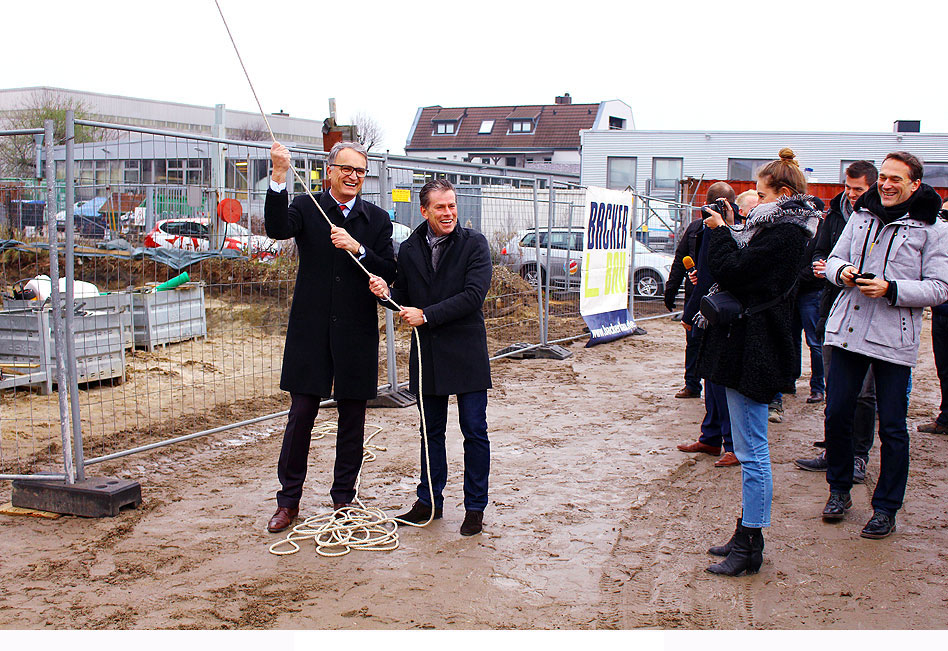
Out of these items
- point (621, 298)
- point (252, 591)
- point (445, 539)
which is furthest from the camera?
point (621, 298)

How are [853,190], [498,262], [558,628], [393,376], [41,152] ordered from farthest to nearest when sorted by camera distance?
[498,262]
[393,376]
[853,190]
[41,152]
[558,628]

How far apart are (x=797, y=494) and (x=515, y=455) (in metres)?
1.92

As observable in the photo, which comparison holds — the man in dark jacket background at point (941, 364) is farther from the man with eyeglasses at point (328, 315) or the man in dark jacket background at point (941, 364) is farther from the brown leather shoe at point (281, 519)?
the brown leather shoe at point (281, 519)

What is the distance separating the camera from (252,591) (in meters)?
3.60

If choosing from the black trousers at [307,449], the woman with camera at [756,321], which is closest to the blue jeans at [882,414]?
the woman with camera at [756,321]

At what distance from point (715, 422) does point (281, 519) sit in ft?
10.6

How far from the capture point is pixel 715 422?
597cm

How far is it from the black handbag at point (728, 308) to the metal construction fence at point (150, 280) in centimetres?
335

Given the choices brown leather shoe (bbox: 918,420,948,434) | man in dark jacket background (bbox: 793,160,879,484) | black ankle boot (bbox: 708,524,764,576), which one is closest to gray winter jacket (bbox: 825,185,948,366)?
man in dark jacket background (bbox: 793,160,879,484)

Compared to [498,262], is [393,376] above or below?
below

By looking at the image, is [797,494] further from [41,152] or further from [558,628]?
[41,152]

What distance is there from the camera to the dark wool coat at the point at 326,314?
4395mm

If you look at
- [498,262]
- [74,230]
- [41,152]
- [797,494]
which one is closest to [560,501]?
[797,494]

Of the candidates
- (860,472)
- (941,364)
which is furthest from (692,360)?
(860,472)
